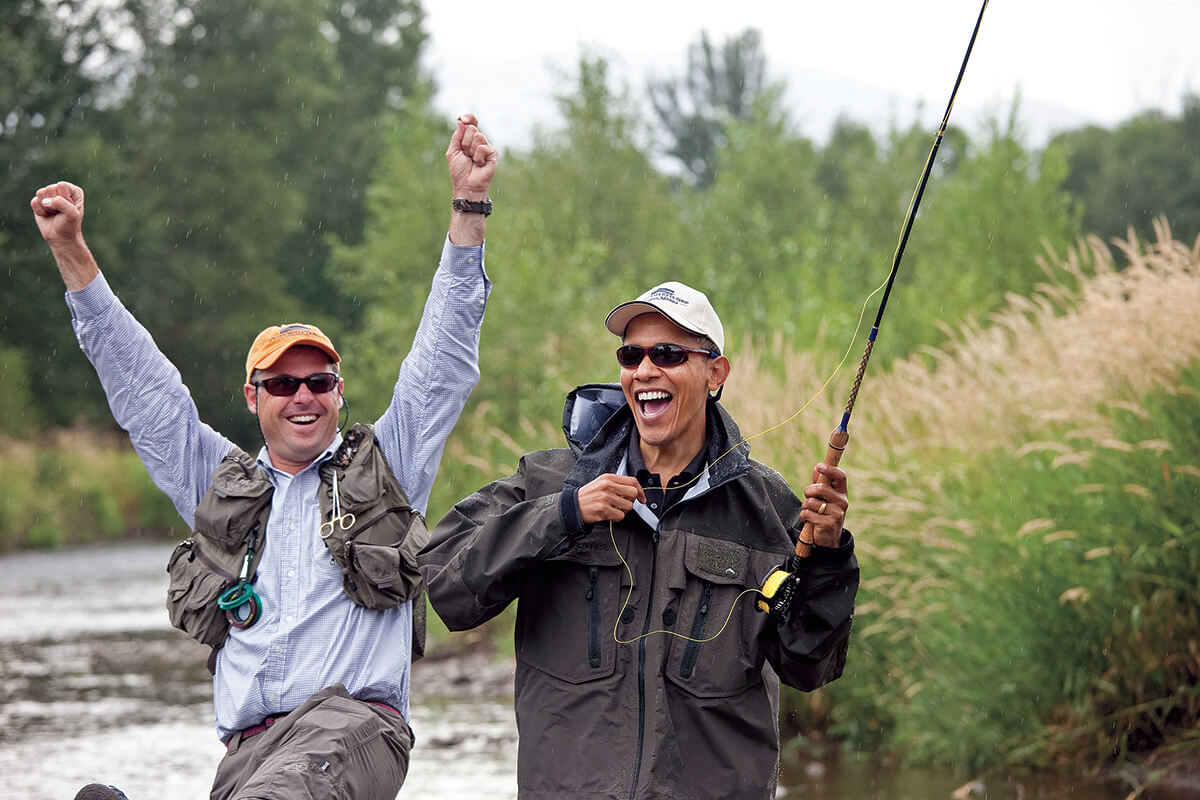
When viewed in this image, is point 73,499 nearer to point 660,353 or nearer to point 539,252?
point 539,252

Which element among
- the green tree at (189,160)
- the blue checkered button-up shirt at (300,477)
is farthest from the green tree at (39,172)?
the blue checkered button-up shirt at (300,477)

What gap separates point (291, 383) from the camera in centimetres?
457

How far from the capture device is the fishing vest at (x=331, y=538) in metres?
4.34

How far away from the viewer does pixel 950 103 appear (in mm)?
3734

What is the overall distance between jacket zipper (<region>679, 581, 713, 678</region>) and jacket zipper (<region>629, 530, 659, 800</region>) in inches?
3.7

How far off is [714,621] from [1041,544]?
4310 millimetres

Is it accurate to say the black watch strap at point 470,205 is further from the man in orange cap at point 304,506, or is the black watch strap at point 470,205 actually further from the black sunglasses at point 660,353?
the black sunglasses at point 660,353

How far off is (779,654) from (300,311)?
4952 centimetres

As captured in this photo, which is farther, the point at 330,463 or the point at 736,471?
the point at 330,463

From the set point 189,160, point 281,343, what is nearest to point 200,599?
point 281,343

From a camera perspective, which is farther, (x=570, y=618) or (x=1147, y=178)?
(x=1147, y=178)

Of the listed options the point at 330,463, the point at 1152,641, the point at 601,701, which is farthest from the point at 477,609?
the point at 1152,641

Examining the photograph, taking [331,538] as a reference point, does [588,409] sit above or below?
above

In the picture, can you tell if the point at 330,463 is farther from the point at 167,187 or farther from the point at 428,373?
the point at 167,187
